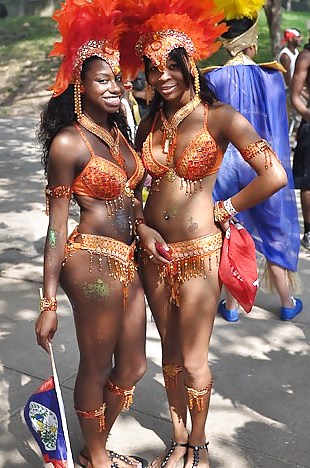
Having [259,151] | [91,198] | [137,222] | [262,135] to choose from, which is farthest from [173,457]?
[262,135]

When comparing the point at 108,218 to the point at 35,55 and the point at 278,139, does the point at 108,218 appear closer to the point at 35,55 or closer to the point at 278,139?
the point at 278,139

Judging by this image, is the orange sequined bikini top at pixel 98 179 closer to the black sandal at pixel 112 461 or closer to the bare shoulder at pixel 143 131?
the bare shoulder at pixel 143 131

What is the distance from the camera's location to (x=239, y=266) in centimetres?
315

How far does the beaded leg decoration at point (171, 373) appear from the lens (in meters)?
3.39

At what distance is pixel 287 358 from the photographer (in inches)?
180

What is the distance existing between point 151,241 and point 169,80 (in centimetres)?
66

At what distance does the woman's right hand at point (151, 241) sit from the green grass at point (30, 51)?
509 inches

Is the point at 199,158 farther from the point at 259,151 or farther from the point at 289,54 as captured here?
the point at 289,54

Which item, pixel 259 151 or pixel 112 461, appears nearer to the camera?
pixel 259 151

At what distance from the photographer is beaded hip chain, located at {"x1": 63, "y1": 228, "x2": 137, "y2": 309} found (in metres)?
3.03

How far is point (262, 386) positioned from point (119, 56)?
6.81 ft

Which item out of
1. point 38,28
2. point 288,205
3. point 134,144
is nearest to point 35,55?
point 38,28

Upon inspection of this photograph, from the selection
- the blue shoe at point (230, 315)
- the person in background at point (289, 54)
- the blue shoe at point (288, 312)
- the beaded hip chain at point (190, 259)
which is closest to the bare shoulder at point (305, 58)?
the blue shoe at point (288, 312)

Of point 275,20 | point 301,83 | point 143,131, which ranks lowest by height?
point 275,20
